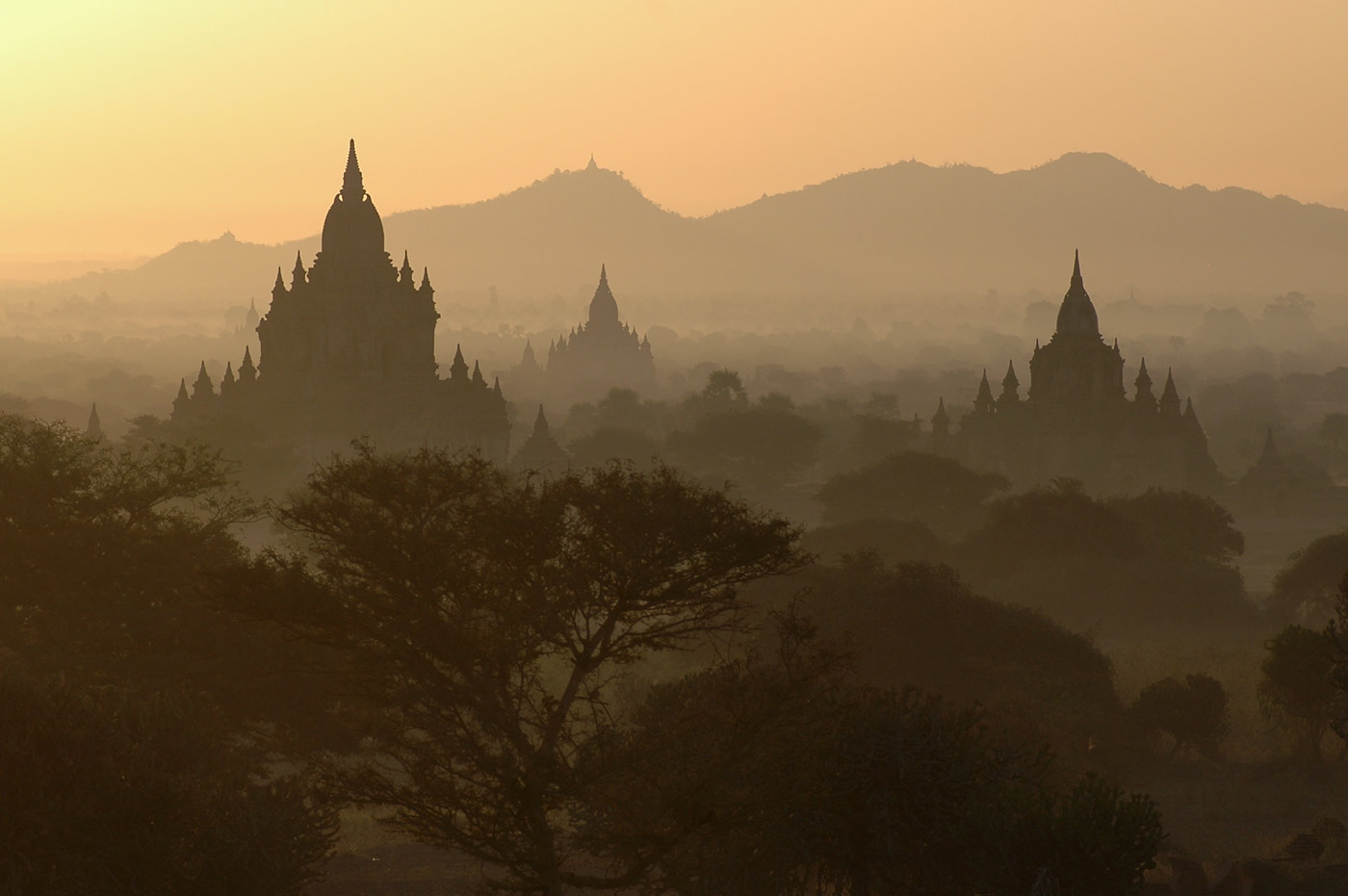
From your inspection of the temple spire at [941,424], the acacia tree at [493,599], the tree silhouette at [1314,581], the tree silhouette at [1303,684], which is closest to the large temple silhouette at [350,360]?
the temple spire at [941,424]

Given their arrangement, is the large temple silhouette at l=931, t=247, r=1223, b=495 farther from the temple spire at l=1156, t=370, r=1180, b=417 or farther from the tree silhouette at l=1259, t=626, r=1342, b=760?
the tree silhouette at l=1259, t=626, r=1342, b=760

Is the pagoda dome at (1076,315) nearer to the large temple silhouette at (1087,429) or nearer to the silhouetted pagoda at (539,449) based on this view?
the large temple silhouette at (1087,429)

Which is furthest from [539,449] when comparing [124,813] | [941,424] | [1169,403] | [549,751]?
[549,751]

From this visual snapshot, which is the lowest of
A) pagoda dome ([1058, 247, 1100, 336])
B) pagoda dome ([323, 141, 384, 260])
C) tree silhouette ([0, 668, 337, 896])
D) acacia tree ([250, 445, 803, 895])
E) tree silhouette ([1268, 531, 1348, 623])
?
tree silhouette ([1268, 531, 1348, 623])

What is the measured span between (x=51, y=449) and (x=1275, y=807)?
71.3 ft

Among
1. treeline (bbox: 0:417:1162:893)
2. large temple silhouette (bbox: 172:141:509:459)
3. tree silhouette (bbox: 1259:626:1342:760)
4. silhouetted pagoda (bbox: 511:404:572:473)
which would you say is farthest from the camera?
silhouetted pagoda (bbox: 511:404:572:473)

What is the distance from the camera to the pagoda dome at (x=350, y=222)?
86812mm

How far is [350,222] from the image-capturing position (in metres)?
87.1

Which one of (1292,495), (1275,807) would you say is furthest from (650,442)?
(1275,807)

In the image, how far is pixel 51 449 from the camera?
91.6ft

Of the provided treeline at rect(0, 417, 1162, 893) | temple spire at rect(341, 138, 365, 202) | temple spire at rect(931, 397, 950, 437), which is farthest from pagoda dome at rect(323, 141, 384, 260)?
treeline at rect(0, 417, 1162, 893)

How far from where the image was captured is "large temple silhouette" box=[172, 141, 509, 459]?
281ft

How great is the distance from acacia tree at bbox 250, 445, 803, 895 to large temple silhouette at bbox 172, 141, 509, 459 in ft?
217

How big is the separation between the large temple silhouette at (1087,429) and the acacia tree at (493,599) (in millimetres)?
68171
